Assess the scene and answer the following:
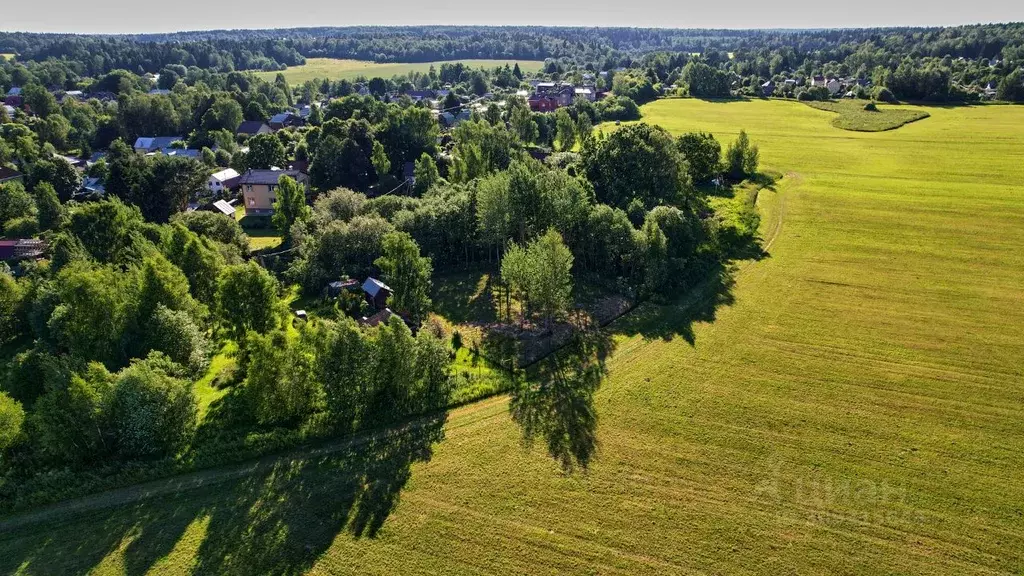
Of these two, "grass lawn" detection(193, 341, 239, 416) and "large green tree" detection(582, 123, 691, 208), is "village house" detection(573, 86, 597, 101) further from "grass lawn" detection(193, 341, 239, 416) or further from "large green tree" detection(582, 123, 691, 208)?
"grass lawn" detection(193, 341, 239, 416)

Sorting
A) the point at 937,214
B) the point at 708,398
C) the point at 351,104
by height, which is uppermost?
the point at 351,104

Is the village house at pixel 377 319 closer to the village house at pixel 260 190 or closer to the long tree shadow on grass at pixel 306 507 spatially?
the long tree shadow on grass at pixel 306 507

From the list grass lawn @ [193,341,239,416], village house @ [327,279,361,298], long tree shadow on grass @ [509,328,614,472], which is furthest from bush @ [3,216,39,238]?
long tree shadow on grass @ [509,328,614,472]

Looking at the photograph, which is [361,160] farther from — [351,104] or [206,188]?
[351,104]

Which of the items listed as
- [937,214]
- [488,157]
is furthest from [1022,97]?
[488,157]

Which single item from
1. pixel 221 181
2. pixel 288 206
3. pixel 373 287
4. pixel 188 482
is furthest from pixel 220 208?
pixel 188 482

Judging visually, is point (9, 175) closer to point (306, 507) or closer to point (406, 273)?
point (406, 273)
